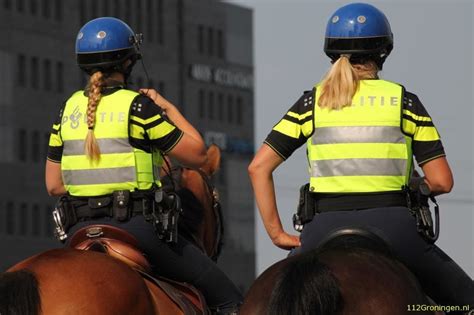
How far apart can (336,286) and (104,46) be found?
300 cm

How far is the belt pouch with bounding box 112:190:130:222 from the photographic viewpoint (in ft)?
35.3

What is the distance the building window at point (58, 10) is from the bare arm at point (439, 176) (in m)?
90.6

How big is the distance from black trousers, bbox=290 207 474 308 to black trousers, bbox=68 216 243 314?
129 centimetres

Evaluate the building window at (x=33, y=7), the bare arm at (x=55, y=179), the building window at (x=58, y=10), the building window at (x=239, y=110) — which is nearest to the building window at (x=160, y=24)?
the building window at (x=58, y=10)

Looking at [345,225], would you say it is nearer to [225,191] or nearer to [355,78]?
[355,78]

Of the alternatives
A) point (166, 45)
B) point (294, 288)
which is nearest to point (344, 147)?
point (294, 288)

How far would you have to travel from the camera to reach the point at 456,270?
9828 millimetres

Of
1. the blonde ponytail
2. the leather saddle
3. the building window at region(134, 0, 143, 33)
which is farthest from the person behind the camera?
the building window at region(134, 0, 143, 33)

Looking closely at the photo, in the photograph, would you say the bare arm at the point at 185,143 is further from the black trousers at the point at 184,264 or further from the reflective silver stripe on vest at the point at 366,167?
the reflective silver stripe on vest at the point at 366,167

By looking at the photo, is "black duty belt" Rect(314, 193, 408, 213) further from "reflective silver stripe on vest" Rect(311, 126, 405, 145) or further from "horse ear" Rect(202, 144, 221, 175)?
"horse ear" Rect(202, 144, 221, 175)

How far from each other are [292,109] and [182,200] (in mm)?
2267

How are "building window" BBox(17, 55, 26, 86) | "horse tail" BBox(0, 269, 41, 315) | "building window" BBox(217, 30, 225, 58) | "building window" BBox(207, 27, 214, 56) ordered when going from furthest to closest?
"building window" BBox(217, 30, 225, 58) < "building window" BBox(207, 27, 214, 56) < "building window" BBox(17, 55, 26, 86) < "horse tail" BBox(0, 269, 41, 315)

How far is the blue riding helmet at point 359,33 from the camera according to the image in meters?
9.99

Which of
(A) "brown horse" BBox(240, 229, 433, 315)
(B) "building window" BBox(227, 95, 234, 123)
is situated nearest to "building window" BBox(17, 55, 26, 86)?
(B) "building window" BBox(227, 95, 234, 123)
